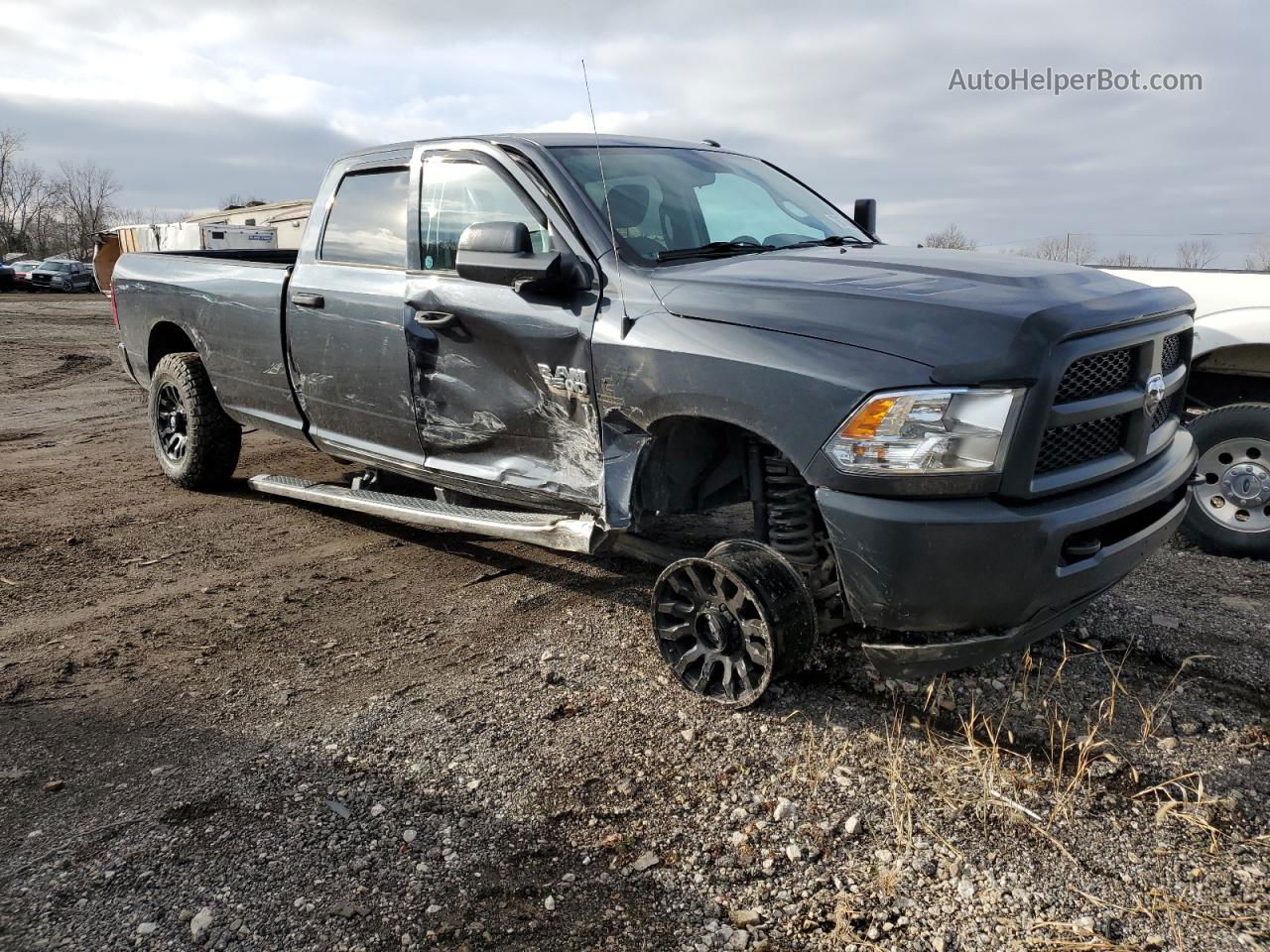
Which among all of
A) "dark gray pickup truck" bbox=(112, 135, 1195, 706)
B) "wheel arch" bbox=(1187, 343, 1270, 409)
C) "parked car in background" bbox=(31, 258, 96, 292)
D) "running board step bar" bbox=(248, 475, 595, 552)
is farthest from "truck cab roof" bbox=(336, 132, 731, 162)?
"parked car in background" bbox=(31, 258, 96, 292)

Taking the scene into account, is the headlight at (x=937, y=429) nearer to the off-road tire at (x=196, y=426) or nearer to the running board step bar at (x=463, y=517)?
the running board step bar at (x=463, y=517)

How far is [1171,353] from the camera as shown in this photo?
11.3 feet

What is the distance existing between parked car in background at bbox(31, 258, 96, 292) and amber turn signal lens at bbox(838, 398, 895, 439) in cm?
3839

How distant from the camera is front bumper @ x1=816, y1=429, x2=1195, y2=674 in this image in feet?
8.72

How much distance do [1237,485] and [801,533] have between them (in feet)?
9.51

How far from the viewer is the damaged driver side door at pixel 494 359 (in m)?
3.58

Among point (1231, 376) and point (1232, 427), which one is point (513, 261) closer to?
point (1232, 427)

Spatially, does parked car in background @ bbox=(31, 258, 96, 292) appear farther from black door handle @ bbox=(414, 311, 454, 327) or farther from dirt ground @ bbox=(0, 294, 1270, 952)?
black door handle @ bbox=(414, 311, 454, 327)

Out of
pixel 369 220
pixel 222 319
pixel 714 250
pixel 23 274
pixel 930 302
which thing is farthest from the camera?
pixel 23 274

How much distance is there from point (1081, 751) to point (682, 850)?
4.22 feet

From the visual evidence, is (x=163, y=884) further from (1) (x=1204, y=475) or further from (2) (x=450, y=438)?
(1) (x=1204, y=475)

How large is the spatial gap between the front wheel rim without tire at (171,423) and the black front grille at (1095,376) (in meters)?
5.09

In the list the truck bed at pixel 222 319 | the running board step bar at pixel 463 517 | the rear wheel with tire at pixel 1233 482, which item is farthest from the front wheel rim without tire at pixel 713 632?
the rear wheel with tire at pixel 1233 482

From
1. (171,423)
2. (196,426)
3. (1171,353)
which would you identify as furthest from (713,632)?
(171,423)
